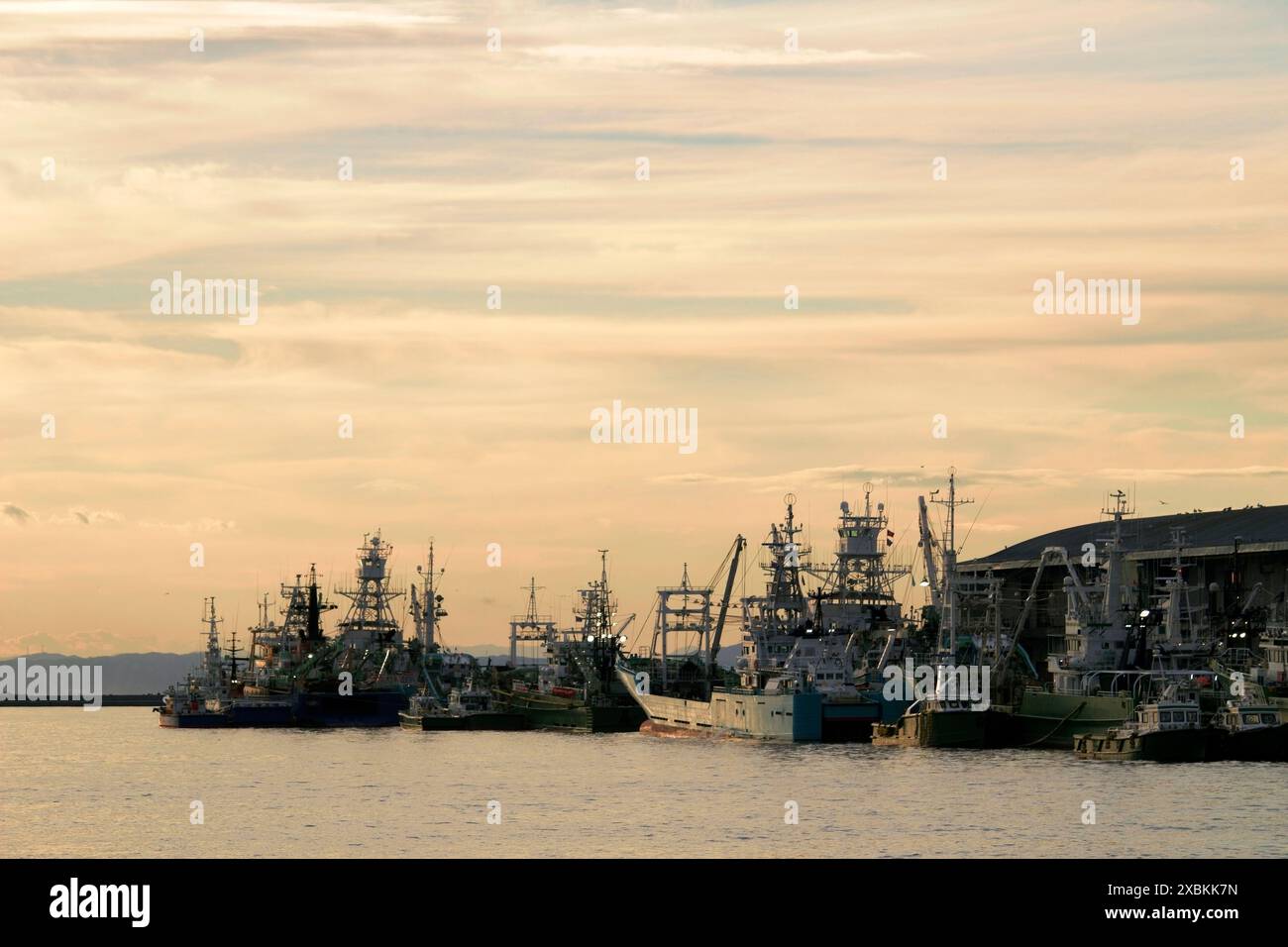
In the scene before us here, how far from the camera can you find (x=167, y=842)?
75000 millimetres

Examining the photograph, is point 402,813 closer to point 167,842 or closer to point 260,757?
point 167,842

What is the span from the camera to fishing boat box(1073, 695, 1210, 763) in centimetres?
11700

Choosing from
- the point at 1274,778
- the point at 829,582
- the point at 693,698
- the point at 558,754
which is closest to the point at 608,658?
the point at 693,698

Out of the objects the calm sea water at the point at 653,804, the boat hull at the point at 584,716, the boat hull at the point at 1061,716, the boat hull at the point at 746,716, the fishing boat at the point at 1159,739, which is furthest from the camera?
the boat hull at the point at 584,716

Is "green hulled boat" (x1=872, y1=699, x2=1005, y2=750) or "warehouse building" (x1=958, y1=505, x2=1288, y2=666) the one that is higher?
"warehouse building" (x1=958, y1=505, x2=1288, y2=666)

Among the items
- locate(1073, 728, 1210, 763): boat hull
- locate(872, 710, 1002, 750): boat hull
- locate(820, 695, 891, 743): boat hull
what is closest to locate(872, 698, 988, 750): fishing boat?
locate(872, 710, 1002, 750): boat hull

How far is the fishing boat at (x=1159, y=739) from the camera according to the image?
117000 mm

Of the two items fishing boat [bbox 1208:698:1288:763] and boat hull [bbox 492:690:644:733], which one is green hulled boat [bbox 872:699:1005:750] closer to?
fishing boat [bbox 1208:698:1288:763]

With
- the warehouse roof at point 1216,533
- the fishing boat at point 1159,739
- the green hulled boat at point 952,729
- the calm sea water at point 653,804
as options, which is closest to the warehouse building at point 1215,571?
the warehouse roof at point 1216,533

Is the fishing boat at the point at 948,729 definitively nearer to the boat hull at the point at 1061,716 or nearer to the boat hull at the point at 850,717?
the boat hull at the point at 1061,716

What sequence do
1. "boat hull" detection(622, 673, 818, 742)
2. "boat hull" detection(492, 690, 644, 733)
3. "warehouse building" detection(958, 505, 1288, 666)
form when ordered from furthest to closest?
"boat hull" detection(492, 690, 644, 733)
"warehouse building" detection(958, 505, 1288, 666)
"boat hull" detection(622, 673, 818, 742)

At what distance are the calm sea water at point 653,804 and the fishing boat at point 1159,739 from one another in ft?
8.95

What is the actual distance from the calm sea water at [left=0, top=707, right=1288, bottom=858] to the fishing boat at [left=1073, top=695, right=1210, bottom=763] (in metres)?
2.73
